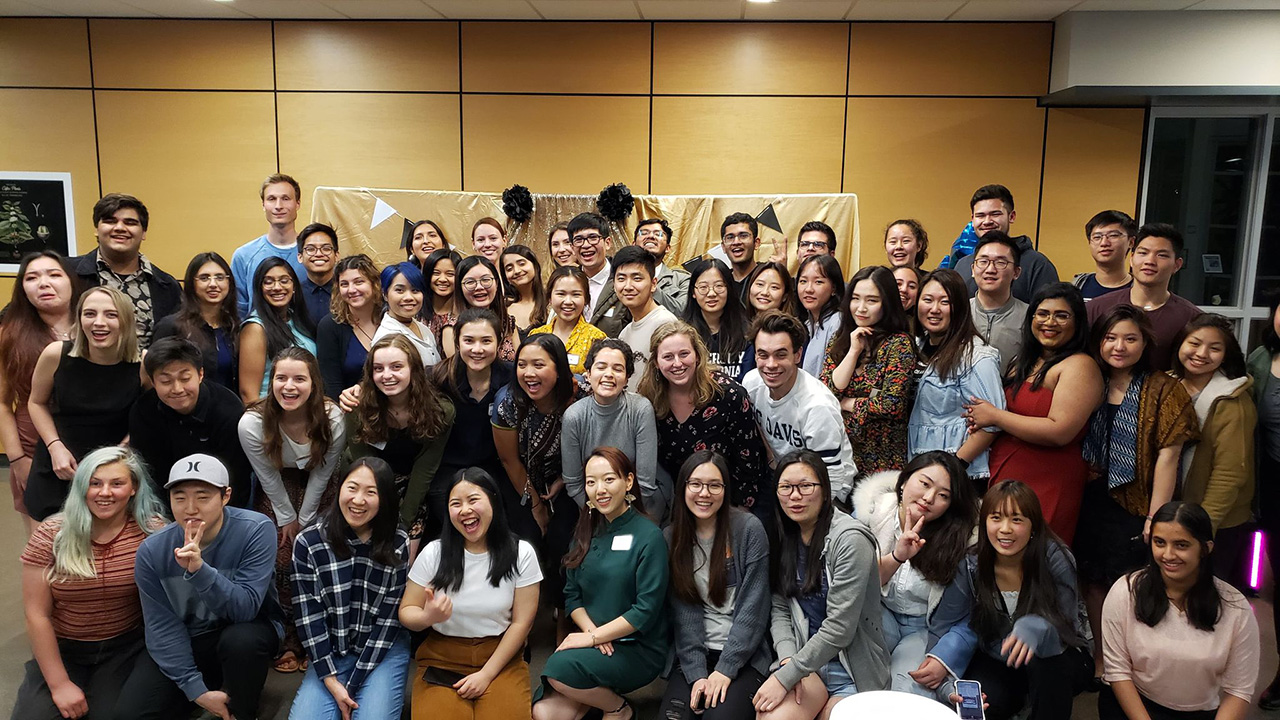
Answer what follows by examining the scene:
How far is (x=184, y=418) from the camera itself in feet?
10.6

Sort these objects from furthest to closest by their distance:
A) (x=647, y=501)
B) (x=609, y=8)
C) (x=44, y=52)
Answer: (x=44, y=52) < (x=609, y=8) < (x=647, y=501)

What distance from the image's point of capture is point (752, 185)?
6156 millimetres

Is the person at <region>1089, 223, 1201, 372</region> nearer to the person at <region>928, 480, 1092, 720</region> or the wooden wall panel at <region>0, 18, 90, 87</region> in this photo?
the person at <region>928, 480, 1092, 720</region>

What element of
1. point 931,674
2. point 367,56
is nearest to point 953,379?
point 931,674

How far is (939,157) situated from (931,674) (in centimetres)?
436

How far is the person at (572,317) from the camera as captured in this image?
377cm

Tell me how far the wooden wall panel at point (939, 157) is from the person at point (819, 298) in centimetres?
249

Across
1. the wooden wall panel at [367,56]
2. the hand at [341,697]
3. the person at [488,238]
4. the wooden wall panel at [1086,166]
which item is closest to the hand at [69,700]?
the hand at [341,697]

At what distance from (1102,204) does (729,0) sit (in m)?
3.15

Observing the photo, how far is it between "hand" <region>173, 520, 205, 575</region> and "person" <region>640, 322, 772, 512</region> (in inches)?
67.9

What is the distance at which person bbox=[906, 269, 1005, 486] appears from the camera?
3209 mm

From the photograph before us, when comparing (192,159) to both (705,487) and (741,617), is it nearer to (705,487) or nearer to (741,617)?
(705,487)

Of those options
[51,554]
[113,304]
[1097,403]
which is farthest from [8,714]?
[1097,403]

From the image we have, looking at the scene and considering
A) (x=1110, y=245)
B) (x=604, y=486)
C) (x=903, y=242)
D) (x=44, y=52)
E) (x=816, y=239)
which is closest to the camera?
(x=604, y=486)
